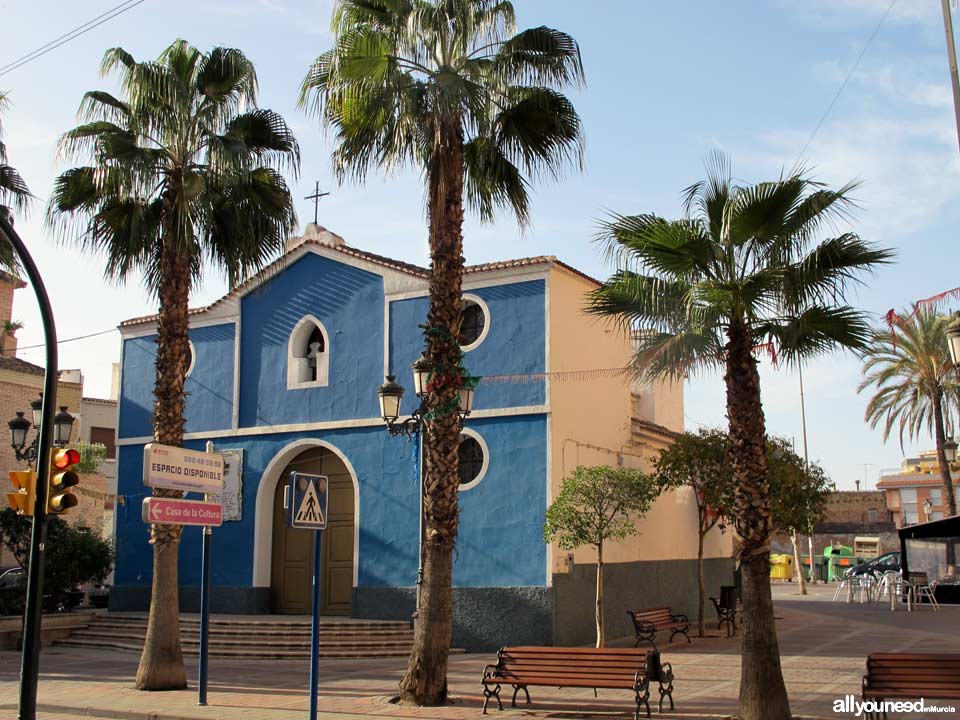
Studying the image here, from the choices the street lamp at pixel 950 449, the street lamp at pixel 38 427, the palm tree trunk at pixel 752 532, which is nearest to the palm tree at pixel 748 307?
the palm tree trunk at pixel 752 532

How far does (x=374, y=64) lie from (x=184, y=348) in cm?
519

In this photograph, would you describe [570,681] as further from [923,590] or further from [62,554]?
[923,590]

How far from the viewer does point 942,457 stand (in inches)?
1118

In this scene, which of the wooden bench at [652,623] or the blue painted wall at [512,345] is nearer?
the wooden bench at [652,623]

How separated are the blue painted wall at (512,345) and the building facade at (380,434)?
0.10 feet

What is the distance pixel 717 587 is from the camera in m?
26.3

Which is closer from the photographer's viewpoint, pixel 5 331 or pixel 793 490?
pixel 793 490

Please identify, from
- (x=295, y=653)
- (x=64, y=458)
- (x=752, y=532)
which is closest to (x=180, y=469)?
(x=64, y=458)

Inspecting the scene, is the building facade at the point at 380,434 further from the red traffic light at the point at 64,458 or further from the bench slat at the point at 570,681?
the red traffic light at the point at 64,458

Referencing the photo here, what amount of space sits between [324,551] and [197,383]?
5.15m

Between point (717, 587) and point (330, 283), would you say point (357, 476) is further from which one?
point (717, 587)

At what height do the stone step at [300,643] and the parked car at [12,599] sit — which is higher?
the parked car at [12,599]

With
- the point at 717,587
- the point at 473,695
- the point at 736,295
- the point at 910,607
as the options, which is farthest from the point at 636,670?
the point at 910,607

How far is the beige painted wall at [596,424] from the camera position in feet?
61.5
